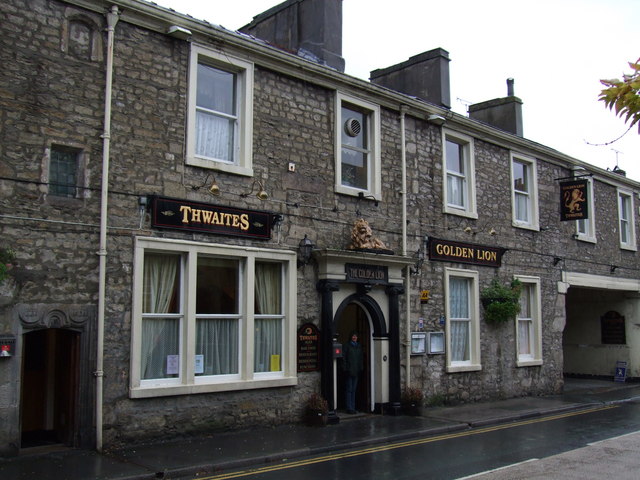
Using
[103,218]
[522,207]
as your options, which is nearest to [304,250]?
[103,218]

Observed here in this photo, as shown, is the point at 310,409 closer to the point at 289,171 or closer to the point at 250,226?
the point at 250,226

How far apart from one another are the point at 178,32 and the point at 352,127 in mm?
4645

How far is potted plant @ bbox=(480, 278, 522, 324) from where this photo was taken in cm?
1744

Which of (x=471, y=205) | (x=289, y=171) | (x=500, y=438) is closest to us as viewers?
(x=500, y=438)

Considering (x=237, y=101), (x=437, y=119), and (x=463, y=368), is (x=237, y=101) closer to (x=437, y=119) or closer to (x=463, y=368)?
(x=437, y=119)

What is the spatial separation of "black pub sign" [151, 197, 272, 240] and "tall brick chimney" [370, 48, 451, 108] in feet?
24.3

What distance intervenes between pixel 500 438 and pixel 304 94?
766 cm

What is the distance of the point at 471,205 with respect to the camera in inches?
696

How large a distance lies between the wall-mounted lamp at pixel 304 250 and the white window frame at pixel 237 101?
173cm

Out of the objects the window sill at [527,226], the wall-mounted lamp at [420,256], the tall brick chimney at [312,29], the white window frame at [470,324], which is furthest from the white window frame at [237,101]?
the window sill at [527,226]

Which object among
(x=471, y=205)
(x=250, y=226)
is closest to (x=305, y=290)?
(x=250, y=226)

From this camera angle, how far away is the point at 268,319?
1309 centimetres

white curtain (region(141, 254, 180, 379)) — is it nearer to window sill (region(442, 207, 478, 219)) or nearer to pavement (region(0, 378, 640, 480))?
pavement (region(0, 378, 640, 480))

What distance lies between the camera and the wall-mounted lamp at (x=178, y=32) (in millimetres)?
11672
